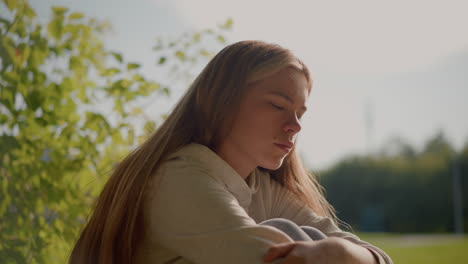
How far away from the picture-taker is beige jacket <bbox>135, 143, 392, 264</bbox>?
1.04 meters

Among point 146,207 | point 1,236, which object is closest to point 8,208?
point 1,236

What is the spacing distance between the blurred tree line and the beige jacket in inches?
804


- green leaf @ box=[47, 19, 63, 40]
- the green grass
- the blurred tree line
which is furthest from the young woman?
the blurred tree line

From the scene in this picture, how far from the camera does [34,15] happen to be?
5.45 feet

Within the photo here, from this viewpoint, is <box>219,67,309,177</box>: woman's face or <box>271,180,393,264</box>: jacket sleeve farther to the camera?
<box>271,180,393,264</box>: jacket sleeve

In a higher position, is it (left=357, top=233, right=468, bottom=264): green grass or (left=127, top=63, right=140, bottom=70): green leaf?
(left=127, top=63, right=140, bottom=70): green leaf

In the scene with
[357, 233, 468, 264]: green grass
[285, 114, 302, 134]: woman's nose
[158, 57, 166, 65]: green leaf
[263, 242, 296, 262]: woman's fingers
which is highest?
[158, 57, 166, 65]: green leaf

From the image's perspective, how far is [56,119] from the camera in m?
1.86

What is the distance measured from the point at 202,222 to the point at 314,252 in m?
0.25

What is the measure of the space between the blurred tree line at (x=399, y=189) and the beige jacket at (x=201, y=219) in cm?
2043

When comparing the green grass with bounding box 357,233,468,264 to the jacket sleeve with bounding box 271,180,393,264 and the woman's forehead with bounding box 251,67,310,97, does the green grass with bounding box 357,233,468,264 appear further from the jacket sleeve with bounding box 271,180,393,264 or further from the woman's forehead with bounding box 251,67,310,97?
the woman's forehead with bounding box 251,67,310,97

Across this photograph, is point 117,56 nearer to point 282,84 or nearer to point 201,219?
point 282,84

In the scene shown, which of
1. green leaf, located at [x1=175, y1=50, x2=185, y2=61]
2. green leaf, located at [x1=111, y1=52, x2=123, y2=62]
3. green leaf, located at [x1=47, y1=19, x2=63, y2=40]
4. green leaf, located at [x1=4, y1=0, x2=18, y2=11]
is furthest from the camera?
green leaf, located at [x1=175, y1=50, x2=185, y2=61]

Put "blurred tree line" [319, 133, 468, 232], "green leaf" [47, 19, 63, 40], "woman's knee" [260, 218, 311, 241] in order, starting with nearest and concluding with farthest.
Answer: "woman's knee" [260, 218, 311, 241]
"green leaf" [47, 19, 63, 40]
"blurred tree line" [319, 133, 468, 232]
